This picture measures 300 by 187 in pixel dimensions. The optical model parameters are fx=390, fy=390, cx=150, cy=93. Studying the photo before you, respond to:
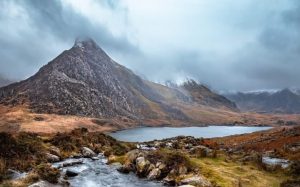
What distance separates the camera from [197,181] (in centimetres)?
5416

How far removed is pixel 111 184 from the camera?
59.0 metres

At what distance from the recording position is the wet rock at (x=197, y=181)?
53.3 m

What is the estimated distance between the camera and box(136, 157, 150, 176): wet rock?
65.7 metres

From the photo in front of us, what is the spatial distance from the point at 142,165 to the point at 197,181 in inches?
587

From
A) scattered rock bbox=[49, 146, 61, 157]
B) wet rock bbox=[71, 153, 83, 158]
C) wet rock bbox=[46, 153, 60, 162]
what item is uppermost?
scattered rock bbox=[49, 146, 61, 157]

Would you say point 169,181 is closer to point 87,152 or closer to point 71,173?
point 71,173

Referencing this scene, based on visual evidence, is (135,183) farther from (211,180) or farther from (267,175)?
(267,175)

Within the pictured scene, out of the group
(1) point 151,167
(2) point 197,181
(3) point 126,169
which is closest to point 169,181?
(2) point 197,181

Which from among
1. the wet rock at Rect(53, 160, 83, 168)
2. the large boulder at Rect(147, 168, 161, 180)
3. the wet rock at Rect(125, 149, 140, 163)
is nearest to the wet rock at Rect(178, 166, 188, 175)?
the large boulder at Rect(147, 168, 161, 180)

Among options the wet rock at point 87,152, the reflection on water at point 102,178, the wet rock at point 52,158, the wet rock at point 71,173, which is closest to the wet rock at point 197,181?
the reflection on water at point 102,178

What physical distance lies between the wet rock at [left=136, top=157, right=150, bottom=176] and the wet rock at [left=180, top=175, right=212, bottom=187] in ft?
36.7

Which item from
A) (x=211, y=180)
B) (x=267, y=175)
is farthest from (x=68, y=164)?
(x=267, y=175)

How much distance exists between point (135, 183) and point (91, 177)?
863 cm

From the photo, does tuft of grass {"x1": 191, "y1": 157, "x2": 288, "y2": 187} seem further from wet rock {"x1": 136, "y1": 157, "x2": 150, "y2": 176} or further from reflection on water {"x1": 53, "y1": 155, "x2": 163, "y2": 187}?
reflection on water {"x1": 53, "y1": 155, "x2": 163, "y2": 187}
